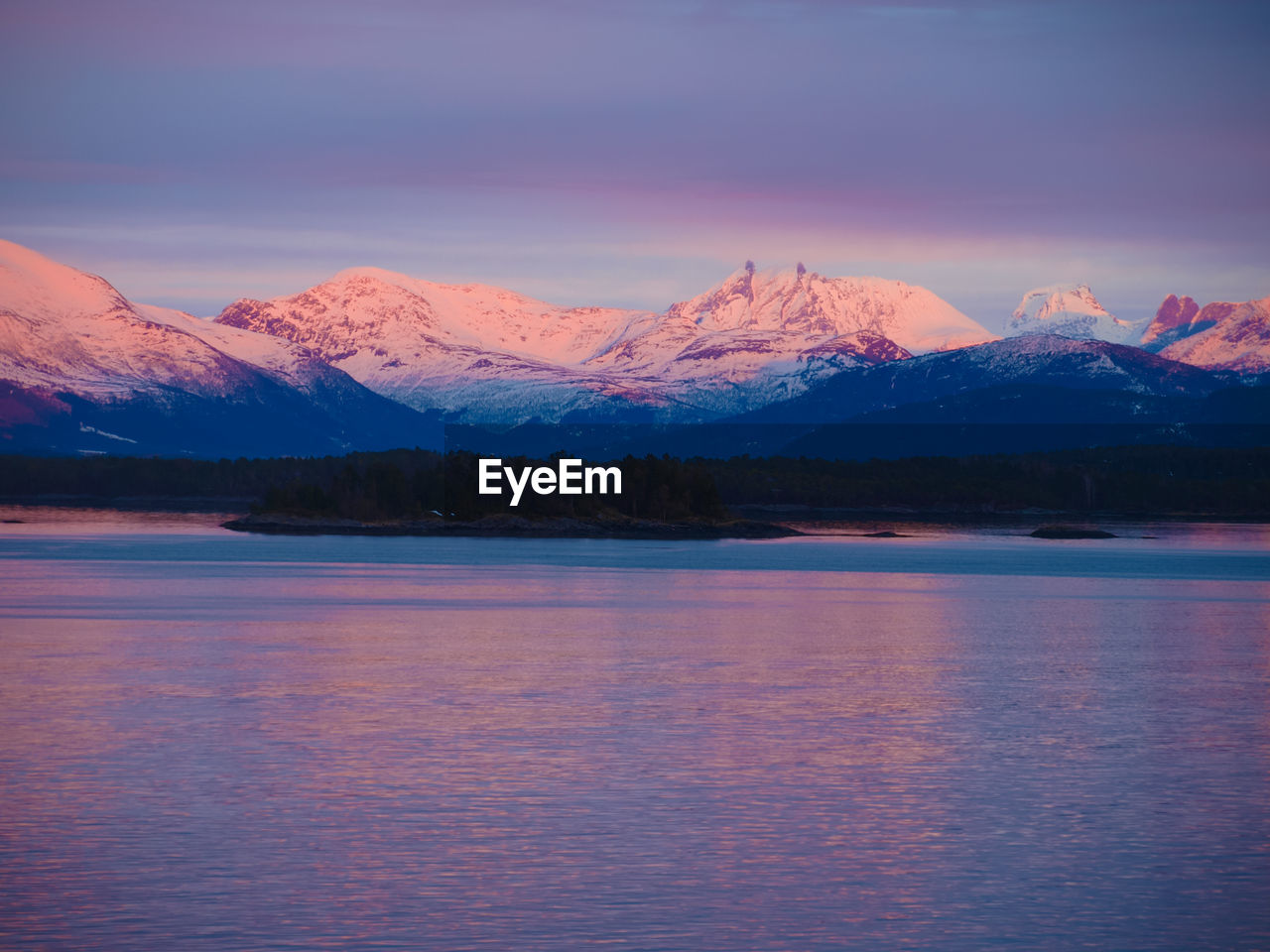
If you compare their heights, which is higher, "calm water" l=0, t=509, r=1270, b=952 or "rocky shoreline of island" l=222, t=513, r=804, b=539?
"rocky shoreline of island" l=222, t=513, r=804, b=539

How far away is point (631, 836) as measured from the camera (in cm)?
2542

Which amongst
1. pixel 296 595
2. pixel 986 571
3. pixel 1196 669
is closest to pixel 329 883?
pixel 1196 669

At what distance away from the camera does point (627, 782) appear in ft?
99.1

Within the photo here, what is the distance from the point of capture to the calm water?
20.9m

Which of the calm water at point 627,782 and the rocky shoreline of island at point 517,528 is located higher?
the rocky shoreline of island at point 517,528

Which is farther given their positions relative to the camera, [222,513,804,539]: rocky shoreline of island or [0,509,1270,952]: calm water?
[222,513,804,539]: rocky shoreline of island

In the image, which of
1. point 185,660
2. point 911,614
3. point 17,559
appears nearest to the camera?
point 185,660

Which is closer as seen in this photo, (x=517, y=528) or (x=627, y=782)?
(x=627, y=782)

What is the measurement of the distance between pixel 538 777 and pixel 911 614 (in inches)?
1896

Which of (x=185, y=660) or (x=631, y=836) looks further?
(x=185, y=660)

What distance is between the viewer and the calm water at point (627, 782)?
68.6ft

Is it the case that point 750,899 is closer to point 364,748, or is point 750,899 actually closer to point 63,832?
point 63,832

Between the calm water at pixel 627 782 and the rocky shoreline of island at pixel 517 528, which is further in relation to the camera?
the rocky shoreline of island at pixel 517 528

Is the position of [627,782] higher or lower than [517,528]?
lower
